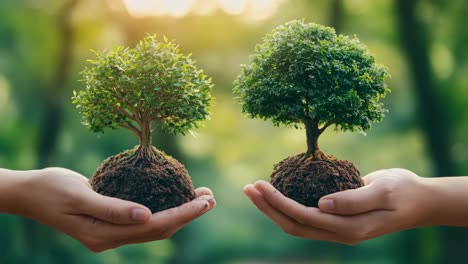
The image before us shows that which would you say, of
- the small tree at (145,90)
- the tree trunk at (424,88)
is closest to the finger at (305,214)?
the small tree at (145,90)

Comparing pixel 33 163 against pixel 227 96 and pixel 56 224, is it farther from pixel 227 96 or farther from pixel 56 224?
pixel 56 224

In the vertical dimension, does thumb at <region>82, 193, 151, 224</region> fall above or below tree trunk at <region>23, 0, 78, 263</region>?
below

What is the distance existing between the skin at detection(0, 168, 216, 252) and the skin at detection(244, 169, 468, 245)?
486 mm

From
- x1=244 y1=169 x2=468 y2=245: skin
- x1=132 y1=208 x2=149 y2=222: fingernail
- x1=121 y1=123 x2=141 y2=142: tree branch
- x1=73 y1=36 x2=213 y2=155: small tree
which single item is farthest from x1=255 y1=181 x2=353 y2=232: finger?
x1=121 y1=123 x2=141 y2=142: tree branch

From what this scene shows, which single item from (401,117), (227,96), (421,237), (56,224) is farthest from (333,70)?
(421,237)

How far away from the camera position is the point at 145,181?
3770 mm

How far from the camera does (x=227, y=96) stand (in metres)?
9.24

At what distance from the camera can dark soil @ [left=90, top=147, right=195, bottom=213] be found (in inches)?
147

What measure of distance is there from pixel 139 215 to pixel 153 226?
18 cm

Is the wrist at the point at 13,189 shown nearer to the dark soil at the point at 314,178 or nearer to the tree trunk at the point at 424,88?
the dark soil at the point at 314,178

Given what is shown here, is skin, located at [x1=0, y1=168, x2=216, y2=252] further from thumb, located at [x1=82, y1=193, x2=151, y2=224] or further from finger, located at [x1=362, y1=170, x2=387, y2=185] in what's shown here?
finger, located at [x1=362, y1=170, x2=387, y2=185]

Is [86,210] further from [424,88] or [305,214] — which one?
[424,88]

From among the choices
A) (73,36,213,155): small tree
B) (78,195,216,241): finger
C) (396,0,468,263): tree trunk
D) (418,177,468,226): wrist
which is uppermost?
(396,0,468,263): tree trunk

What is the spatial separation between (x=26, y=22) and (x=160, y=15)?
2715 mm
